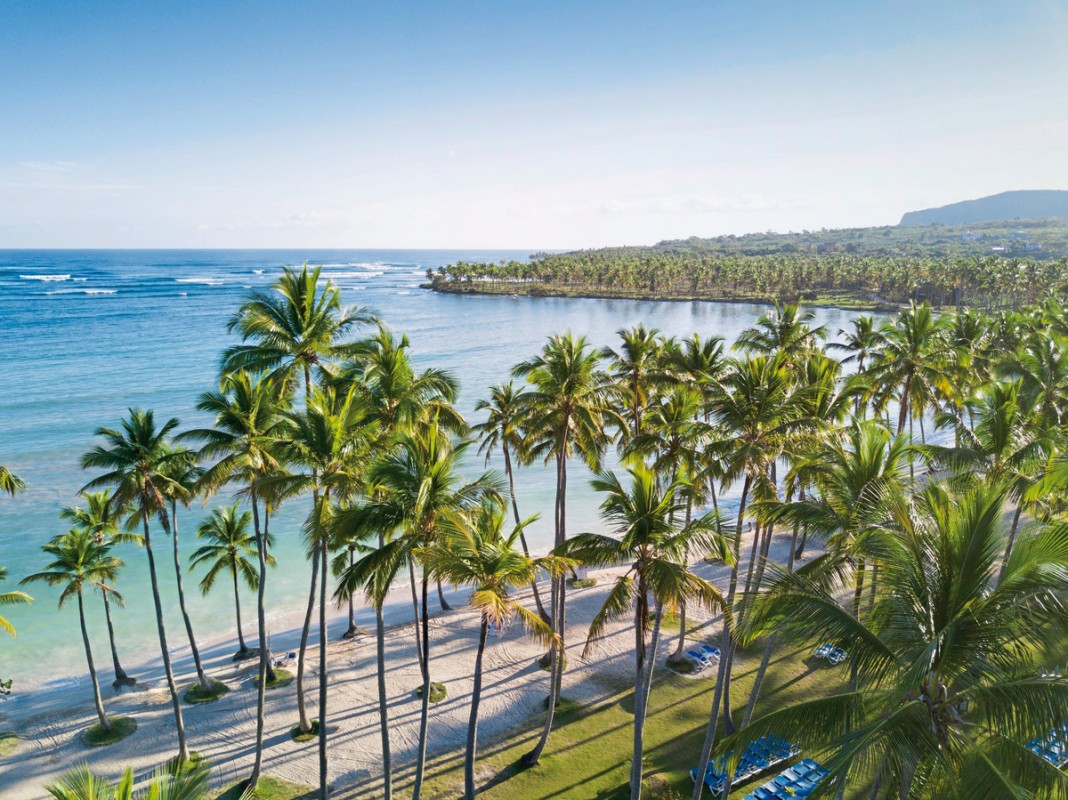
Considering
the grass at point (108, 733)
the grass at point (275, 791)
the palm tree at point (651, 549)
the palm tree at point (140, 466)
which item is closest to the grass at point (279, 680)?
the grass at point (108, 733)

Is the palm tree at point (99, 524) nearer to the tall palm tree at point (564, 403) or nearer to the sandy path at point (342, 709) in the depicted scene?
the sandy path at point (342, 709)

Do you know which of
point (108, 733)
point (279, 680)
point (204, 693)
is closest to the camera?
point (108, 733)

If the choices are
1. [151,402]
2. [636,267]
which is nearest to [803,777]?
[151,402]

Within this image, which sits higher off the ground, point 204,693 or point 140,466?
point 140,466

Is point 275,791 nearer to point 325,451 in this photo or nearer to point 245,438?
point 245,438

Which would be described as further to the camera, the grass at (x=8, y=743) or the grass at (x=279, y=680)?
the grass at (x=279, y=680)

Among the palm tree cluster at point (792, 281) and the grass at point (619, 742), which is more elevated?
the palm tree cluster at point (792, 281)

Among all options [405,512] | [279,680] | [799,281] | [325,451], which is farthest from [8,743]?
[799,281]

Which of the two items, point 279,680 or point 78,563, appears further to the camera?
point 279,680
